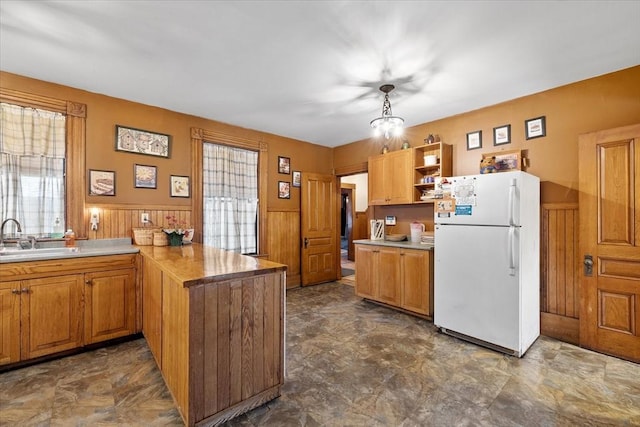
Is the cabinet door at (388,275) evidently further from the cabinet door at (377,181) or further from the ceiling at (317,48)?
the ceiling at (317,48)

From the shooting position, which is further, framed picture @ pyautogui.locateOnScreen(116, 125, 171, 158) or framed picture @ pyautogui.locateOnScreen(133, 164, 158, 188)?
framed picture @ pyautogui.locateOnScreen(133, 164, 158, 188)

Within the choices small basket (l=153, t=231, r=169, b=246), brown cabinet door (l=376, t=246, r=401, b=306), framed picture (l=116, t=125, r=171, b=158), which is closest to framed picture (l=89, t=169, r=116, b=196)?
framed picture (l=116, t=125, r=171, b=158)

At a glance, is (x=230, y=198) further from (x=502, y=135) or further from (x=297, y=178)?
(x=502, y=135)

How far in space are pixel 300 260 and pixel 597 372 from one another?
389 centimetres

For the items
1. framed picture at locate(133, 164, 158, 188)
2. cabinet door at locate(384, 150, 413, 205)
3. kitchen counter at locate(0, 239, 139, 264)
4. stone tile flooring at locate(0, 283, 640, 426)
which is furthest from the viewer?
cabinet door at locate(384, 150, 413, 205)

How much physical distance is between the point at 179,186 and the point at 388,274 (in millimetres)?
3063

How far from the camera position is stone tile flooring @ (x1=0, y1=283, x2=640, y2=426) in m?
1.83

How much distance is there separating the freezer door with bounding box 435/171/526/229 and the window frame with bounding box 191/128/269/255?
280 cm

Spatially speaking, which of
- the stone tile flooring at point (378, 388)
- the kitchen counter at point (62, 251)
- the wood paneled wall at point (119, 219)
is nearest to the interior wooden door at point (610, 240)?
the stone tile flooring at point (378, 388)

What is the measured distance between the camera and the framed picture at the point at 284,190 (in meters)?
4.95

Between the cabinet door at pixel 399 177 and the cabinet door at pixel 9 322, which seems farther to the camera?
the cabinet door at pixel 399 177

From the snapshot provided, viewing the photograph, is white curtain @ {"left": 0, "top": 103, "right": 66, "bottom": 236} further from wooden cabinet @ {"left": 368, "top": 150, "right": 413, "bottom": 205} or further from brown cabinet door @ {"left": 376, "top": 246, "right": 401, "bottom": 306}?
wooden cabinet @ {"left": 368, "top": 150, "right": 413, "bottom": 205}

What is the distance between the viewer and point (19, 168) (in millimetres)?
2859

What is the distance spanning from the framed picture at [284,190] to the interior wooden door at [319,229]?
0.84ft
